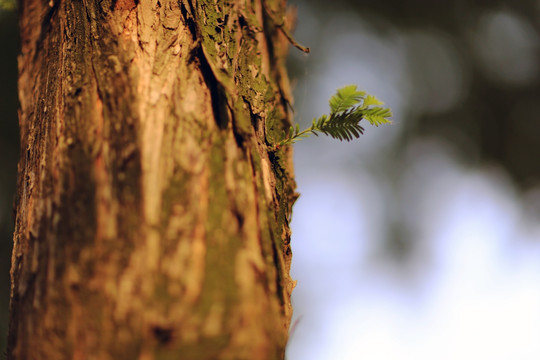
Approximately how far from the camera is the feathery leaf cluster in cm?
108

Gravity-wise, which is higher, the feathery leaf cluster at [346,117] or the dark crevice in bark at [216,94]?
the feathery leaf cluster at [346,117]

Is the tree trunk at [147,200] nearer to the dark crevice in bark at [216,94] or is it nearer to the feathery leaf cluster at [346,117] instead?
the dark crevice in bark at [216,94]

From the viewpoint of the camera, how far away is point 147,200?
67cm

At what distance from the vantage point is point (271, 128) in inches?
42.3

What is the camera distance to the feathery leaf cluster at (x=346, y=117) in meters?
1.08

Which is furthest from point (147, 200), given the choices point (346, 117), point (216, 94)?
point (346, 117)

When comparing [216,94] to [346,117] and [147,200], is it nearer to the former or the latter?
[147,200]

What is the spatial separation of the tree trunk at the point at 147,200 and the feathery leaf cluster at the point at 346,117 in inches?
7.6

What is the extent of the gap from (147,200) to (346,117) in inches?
27.8

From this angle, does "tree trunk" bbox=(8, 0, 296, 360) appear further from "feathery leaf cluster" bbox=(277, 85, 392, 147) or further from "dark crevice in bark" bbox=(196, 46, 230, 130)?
"feathery leaf cluster" bbox=(277, 85, 392, 147)

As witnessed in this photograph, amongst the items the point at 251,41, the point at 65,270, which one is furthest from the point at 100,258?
the point at 251,41

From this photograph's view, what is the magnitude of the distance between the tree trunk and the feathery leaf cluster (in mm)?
193

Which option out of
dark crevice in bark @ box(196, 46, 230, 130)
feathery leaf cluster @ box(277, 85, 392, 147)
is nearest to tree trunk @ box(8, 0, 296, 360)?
dark crevice in bark @ box(196, 46, 230, 130)

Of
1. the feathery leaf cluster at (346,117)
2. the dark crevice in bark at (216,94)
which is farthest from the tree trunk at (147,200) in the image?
the feathery leaf cluster at (346,117)
